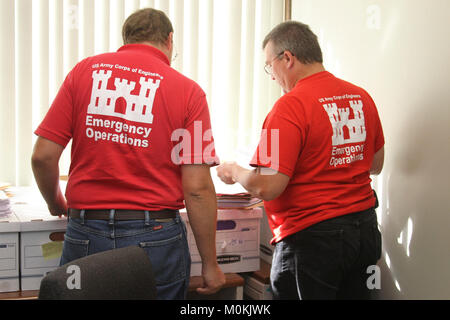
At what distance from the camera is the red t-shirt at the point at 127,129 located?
3.97 ft

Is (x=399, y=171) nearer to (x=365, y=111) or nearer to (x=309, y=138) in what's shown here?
(x=365, y=111)

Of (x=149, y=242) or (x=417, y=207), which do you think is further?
(x=417, y=207)

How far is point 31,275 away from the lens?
1.55 meters

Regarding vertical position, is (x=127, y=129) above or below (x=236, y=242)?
above

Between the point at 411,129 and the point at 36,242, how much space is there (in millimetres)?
1328

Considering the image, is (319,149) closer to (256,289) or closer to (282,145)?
(282,145)

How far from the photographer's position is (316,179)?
4.33 feet

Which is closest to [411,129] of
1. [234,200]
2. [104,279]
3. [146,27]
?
[234,200]

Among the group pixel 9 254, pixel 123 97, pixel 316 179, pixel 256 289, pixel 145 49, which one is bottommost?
pixel 256 289

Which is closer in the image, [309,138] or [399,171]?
[309,138]

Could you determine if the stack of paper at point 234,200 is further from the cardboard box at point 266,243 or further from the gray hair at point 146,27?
the gray hair at point 146,27
